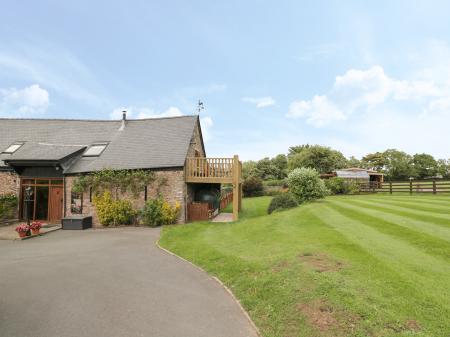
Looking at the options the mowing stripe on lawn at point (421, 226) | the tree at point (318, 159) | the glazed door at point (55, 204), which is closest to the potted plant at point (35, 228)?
the glazed door at point (55, 204)

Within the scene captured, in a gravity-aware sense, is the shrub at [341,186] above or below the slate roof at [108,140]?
below

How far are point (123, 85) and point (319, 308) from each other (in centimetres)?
1907

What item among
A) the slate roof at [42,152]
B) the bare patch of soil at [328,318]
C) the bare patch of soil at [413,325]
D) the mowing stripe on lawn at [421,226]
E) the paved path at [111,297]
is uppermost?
the slate roof at [42,152]

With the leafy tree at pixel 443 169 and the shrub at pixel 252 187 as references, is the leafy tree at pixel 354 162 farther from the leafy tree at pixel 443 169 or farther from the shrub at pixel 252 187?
the shrub at pixel 252 187

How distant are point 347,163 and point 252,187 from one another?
1826 inches

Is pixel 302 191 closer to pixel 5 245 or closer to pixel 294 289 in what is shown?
pixel 294 289

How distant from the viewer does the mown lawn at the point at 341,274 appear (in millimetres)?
4105

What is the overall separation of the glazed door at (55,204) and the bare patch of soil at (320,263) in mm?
16185

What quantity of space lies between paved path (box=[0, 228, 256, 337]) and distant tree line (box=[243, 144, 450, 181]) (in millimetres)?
44865

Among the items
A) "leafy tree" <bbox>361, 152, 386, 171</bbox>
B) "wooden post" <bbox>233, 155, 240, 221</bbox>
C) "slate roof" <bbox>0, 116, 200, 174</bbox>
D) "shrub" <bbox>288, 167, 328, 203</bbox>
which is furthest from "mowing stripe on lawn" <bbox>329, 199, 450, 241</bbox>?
"leafy tree" <bbox>361, 152, 386, 171</bbox>

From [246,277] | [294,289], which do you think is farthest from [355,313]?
[246,277]

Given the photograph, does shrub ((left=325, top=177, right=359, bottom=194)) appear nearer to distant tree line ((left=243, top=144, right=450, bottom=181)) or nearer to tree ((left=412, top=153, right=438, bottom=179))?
distant tree line ((left=243, top=144, right=450, bottom=181))

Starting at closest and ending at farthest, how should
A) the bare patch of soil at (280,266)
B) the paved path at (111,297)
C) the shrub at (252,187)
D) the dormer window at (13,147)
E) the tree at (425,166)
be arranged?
the paved path at (111,297)
the bare patch of soil at (280,266)
the dormer window at (13,147)
the shrub at (252,187)
the tree at (425,166)

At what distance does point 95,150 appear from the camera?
18766 millimetres
